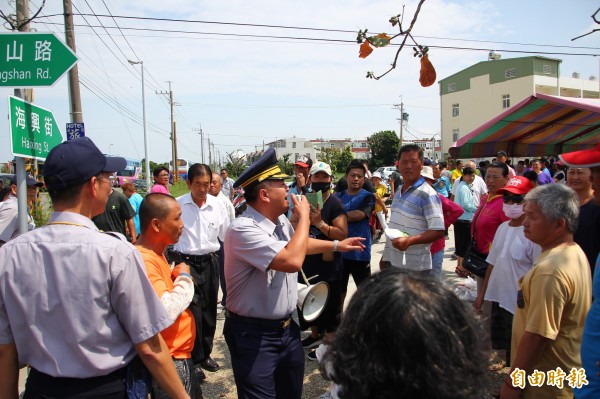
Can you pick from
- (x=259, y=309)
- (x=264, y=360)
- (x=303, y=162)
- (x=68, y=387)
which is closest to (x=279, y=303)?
(x=259, y=309)

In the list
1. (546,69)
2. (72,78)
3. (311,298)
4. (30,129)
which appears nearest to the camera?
(311,298)

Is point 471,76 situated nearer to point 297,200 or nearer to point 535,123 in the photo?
point 535,123

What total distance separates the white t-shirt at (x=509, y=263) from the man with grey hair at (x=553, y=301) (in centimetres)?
93

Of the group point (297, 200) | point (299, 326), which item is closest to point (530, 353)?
point (299, 326)

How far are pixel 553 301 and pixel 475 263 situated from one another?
6.85ft

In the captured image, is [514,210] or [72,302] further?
[514,210]

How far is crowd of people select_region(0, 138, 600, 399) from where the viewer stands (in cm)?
88

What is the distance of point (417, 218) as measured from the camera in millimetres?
3479

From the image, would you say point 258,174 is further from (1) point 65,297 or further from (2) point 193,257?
(2) point 193,257

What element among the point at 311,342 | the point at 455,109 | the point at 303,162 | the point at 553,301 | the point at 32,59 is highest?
the point at 455,109

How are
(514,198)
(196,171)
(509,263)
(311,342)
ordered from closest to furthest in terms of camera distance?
(509,263), (514,198), (196,171), (311,342)

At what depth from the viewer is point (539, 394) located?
211cm

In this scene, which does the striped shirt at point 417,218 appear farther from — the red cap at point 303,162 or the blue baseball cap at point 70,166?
the blue baseball cap at point 70,166

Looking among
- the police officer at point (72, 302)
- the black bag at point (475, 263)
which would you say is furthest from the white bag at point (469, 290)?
the police officer at point (72, 302)
